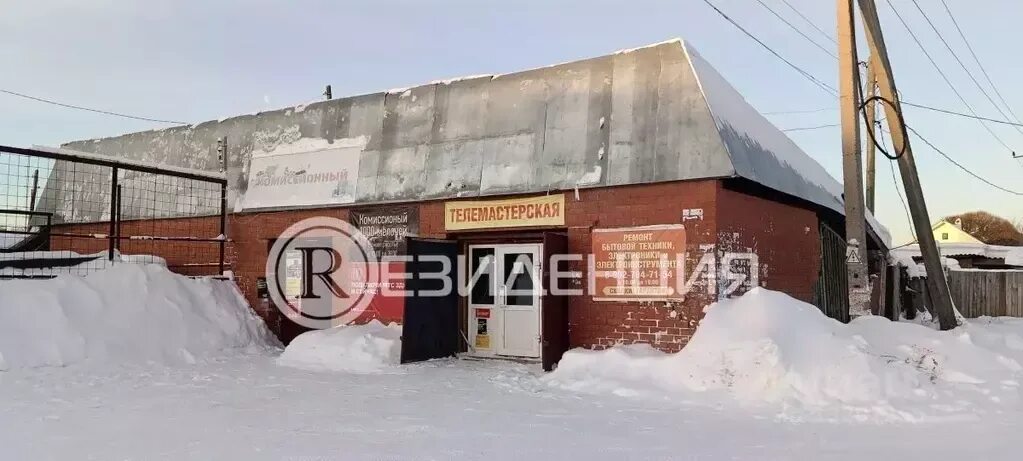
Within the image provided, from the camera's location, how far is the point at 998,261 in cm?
2650

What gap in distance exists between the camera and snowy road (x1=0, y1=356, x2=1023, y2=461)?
19.4ft

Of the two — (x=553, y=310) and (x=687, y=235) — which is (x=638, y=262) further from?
(x=553, y=310)

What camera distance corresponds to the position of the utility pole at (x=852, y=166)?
10438mm

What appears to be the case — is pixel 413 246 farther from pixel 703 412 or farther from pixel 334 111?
pixel 703 412

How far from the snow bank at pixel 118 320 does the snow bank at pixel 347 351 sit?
5.37 ft

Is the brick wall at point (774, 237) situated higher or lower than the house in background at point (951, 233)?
lower

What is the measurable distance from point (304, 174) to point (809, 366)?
A: 1003 centimetres

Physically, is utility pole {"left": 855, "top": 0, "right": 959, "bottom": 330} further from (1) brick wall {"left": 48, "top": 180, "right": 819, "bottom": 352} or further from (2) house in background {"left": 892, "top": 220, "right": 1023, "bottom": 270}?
(1) brick wall {"left": 48, "top": 180, "right": 819, "bottom": 352}

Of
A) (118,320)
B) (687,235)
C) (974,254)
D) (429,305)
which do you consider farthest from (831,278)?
(974,254)

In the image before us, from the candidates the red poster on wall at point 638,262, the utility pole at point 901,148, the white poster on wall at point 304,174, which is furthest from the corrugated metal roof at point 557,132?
the utility pole at point 901,148

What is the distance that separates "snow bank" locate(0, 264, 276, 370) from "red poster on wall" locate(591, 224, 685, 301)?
A: 6836 millimetres

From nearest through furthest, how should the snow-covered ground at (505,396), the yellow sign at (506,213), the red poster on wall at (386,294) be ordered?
the snow-covered ground at (505,396)
the yellow sign at (506,213)
the red poster on wall at (386,294)

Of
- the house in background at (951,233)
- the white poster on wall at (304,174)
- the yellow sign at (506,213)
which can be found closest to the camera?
the yellow sign at (506,213)

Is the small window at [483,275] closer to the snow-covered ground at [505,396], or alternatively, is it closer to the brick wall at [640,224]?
the snow-covered ground at [505,396]
